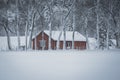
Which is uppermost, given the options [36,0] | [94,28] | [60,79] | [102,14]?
[36,0]

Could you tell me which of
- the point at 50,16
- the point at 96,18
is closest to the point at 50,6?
the point at 50,16

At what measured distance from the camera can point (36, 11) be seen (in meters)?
21.4

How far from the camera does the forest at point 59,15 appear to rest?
20844 millimetres

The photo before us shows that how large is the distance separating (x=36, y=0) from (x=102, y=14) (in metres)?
7.02

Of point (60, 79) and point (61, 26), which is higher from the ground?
point (61, 26)

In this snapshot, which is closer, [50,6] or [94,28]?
[50,6]

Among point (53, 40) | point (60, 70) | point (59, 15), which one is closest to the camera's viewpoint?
point (60, 70)

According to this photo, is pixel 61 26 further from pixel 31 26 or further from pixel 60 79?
pixel 60 79

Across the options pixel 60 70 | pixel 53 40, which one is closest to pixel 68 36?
pixel 53 40

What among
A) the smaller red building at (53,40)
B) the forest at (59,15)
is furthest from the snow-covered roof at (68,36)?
the forest at (59,15)

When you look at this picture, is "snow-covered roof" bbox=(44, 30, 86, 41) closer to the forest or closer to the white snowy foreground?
the forest

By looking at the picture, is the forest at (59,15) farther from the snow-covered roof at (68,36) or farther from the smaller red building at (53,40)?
the smaller red building at (53,40)

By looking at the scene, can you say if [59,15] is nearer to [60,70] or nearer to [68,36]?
[68,36]

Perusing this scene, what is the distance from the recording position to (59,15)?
2188cm
